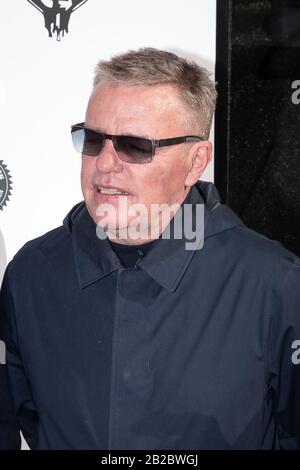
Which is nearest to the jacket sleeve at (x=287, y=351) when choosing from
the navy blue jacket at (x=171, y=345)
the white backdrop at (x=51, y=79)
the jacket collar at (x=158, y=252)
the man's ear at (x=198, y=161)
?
the navy blue jacket at (x=171, y=345)

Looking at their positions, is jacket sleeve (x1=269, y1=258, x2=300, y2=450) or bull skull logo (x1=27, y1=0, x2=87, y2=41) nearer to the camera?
jacket sleeve (x1=269, y1=258, x2=300, y2=450)

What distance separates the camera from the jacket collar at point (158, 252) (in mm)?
1890

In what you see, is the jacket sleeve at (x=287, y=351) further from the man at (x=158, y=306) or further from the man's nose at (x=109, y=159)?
the man's nose at (x=109, y=159)

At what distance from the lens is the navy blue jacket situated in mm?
1841

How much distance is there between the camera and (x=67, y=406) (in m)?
1.91

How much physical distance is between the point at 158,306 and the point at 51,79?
2.69ft

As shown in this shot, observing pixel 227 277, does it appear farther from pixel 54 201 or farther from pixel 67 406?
pixel 54 201

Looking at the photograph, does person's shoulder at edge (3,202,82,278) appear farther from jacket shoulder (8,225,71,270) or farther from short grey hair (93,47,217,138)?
short grey hair (93,47,217,138)

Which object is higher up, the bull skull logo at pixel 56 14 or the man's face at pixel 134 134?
the bull skull logo at pixel 56 14

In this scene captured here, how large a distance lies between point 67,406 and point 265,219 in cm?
107

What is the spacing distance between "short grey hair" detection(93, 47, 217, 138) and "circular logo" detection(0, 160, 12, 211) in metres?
0.53

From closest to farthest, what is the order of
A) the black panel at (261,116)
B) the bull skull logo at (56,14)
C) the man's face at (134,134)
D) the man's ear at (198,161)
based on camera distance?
1. the man's face at (134,134)
2. the man's ear at (198,161)
3. the bull skull logo at (56,14)
4. the black panel at (261,116)

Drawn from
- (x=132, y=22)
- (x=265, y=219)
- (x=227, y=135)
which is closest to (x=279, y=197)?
(x=265, y=219)

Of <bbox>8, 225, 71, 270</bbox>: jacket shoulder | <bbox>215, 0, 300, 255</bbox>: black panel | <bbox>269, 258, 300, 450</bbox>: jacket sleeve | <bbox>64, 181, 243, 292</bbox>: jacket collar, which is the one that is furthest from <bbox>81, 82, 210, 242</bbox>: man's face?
<bbox>215, 0, 300, 255</bbox>: black panel
